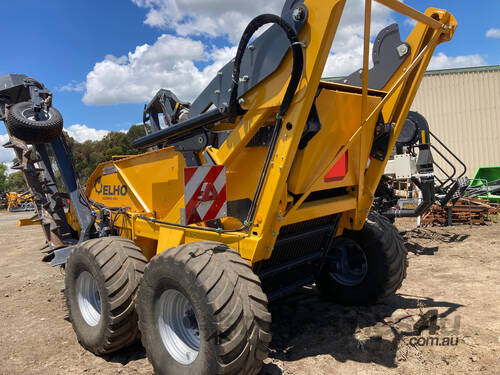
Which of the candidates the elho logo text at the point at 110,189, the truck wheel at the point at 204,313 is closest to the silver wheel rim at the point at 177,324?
the truck wheel at the point at 204,313

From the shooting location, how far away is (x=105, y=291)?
348 cm

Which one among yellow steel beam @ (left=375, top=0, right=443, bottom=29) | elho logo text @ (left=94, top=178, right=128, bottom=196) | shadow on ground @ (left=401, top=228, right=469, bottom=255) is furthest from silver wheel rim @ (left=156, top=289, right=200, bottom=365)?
shadow on ground @ (left=401, top=228, right=469, bottom=255)

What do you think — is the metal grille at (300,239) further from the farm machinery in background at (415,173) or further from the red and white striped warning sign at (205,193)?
the farm machinery in background at (415,173)

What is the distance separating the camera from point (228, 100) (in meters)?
3.14

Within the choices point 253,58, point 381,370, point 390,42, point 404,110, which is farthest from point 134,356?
point 390,42

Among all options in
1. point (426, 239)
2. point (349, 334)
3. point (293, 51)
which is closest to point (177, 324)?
point (349, 334)

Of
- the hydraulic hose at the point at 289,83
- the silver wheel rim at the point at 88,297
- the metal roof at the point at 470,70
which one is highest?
the metal roof at the point at 470,70

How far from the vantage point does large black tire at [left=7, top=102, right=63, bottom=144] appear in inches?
185

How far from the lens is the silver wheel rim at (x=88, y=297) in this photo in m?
3.95

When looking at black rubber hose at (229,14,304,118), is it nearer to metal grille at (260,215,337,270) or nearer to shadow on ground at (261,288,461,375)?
metal grille at (260,215,337,270)

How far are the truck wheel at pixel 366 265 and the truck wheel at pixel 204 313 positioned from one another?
79.1 inches

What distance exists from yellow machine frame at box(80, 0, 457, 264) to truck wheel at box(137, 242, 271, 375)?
1.24 ft

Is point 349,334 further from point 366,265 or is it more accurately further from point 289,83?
point 289,83

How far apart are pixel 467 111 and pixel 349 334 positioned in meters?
21.4
